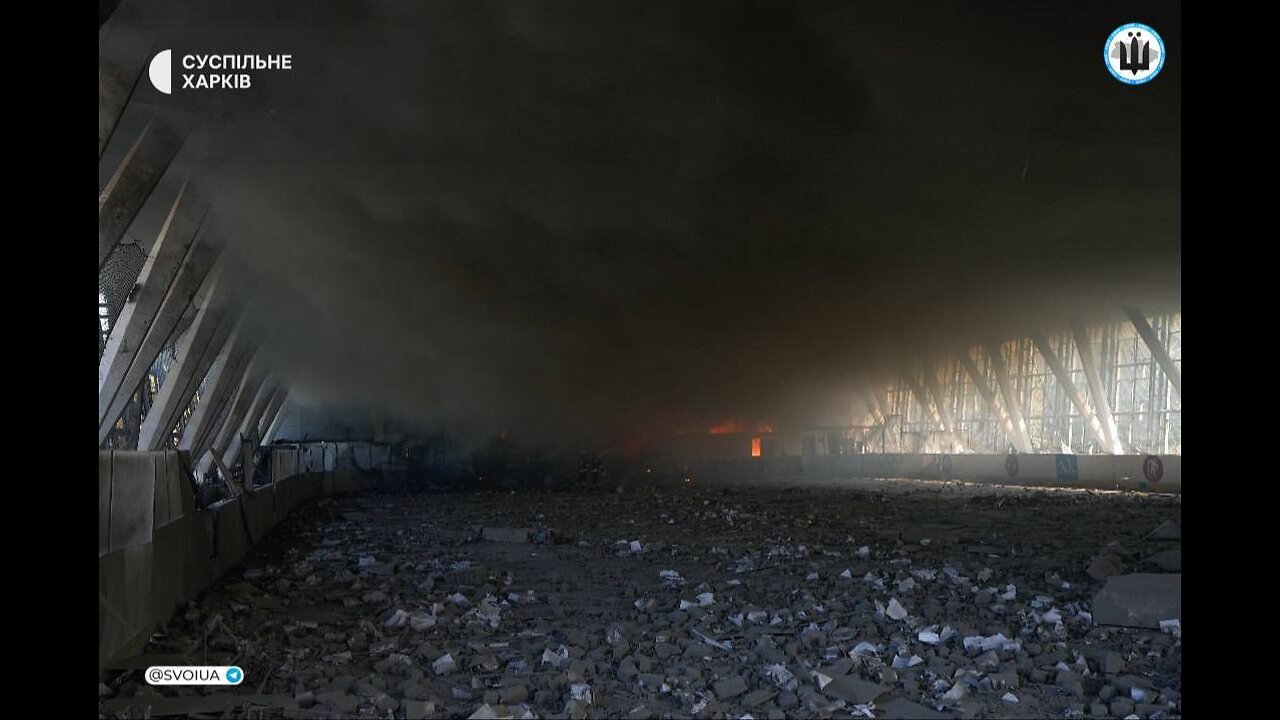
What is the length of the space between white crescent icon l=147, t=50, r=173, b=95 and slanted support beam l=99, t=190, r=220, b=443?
326 inches

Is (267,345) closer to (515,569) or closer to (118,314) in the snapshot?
(118,314)

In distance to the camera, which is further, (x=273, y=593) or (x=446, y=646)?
(x=273, y=593)

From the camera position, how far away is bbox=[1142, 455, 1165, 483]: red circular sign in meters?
26.2

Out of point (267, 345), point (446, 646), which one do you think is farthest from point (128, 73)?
point (267, 345)

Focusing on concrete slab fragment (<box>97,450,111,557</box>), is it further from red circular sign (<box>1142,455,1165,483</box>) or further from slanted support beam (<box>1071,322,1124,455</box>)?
slanted support beam (<box>1071,322,1124,455</box>)

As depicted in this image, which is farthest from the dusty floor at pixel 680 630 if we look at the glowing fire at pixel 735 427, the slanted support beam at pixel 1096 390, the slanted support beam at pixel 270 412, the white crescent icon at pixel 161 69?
the glowing fire at pixel 735 427

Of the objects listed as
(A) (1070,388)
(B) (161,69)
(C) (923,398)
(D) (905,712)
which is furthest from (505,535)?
(C) (923,398)

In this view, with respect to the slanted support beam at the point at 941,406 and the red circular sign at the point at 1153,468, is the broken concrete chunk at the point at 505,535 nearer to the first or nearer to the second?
the red circular sign at the point at 1153,468

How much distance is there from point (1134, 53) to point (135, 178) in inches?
364

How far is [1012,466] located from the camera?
1347 inches

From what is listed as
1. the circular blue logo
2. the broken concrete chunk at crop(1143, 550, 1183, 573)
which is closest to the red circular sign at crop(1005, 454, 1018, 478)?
the broken concrete chunk at crop(1143, 550, 1183, 573)
